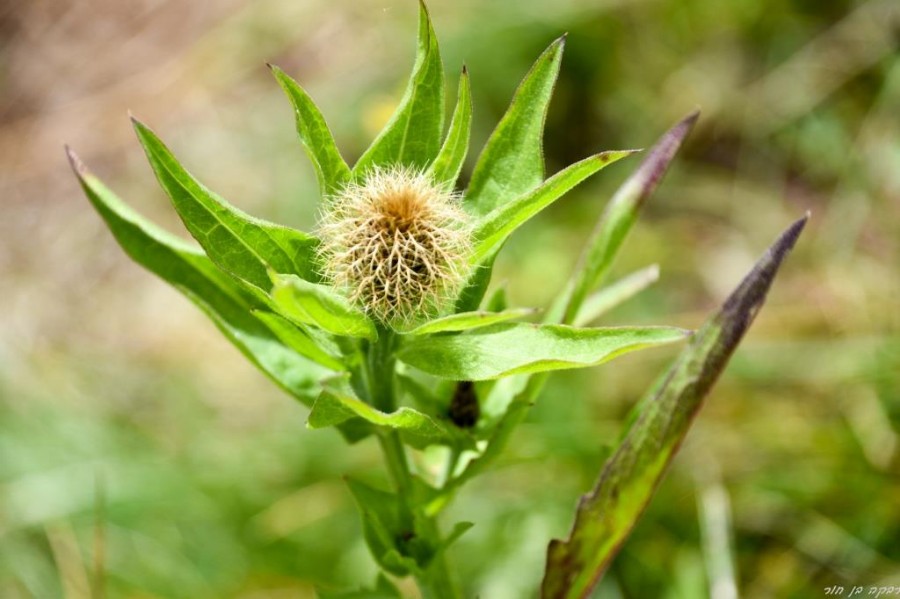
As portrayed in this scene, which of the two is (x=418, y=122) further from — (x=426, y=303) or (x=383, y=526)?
(x=383, y=526)

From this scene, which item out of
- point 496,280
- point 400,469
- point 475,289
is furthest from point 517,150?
point 496,280

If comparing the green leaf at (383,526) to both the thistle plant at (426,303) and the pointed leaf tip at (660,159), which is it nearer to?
the thistle plant at (426,303)

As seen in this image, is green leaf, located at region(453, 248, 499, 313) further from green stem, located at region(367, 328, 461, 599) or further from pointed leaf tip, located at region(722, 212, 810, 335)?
pointed leaf tip, located at region(722, 212, 810, 335)

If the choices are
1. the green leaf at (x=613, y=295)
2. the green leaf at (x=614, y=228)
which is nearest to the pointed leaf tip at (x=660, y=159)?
the green leaf at (x=614, y=228)

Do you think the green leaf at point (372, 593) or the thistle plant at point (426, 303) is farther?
the green leaf at point (372, 593)

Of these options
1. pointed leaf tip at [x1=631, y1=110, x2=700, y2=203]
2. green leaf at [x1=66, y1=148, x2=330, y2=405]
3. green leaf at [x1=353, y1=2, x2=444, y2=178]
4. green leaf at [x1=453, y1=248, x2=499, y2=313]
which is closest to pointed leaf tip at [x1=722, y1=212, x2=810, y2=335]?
pointed leaf tip at [x1=631, y1=110, x2=700, y2=203]

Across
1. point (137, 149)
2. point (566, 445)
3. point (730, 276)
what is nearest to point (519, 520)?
point (566, 445)
